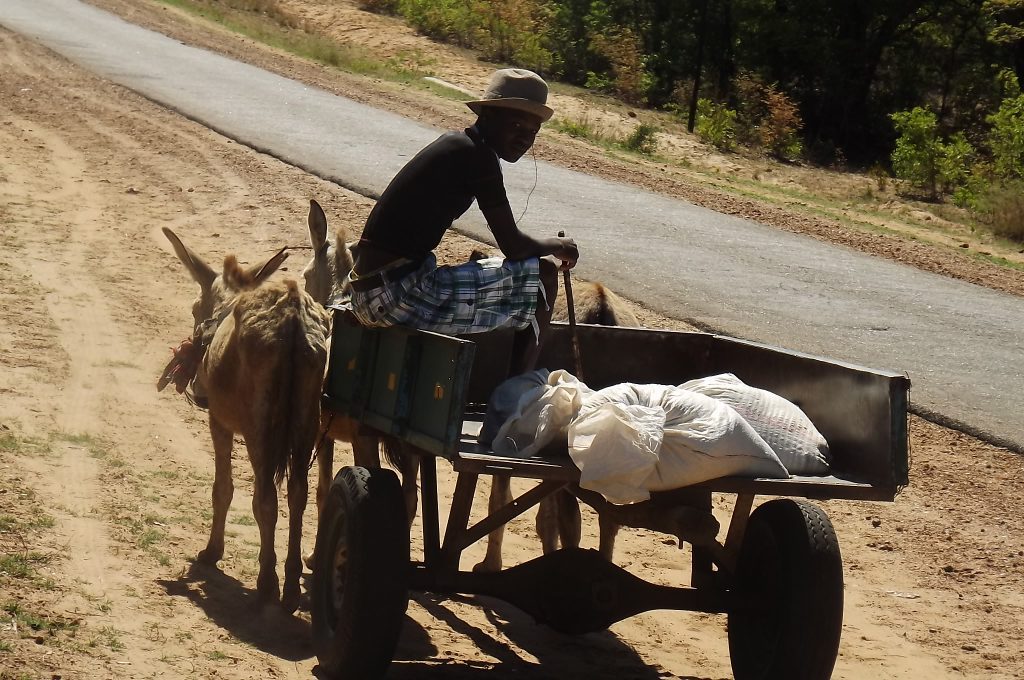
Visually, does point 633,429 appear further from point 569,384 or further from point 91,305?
point 91,305

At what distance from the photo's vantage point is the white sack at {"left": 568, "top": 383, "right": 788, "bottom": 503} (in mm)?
4570

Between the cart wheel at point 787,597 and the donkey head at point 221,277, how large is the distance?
3.16 meters

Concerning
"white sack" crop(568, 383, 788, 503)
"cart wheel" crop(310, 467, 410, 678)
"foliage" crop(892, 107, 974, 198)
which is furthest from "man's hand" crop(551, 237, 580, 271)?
"foliage" crop(892, 107, 974, 198)

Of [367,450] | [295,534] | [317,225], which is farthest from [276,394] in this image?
[317,225]

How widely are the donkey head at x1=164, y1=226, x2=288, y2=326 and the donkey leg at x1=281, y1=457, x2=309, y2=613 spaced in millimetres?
1274

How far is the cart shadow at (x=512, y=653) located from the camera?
5.72 metres

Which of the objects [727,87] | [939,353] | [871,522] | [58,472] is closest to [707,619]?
[871,522]

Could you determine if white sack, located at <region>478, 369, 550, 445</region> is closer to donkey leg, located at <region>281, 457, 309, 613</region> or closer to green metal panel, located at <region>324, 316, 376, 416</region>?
green metal panel, located at <region>324, 316, 376, 416</region>

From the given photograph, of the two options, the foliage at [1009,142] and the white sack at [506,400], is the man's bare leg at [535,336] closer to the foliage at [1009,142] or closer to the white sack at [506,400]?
the white sack at [506,400]

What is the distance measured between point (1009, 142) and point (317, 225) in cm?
1962

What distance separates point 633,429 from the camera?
4.59 metres

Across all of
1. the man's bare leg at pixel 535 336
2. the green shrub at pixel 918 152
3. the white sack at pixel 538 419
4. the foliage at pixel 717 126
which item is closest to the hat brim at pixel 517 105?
the man's bare leg at pixel 535 336

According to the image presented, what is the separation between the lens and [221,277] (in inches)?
290

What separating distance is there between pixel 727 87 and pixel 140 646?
2859 centimetres
